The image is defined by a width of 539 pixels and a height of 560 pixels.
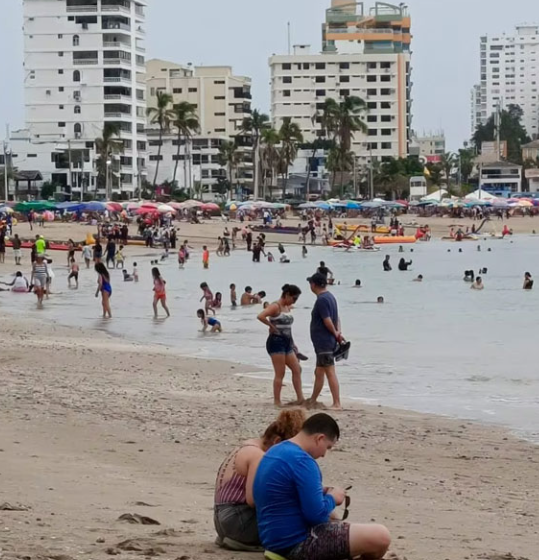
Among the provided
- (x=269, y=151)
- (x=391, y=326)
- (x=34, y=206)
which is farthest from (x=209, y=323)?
(x=269, y=151)

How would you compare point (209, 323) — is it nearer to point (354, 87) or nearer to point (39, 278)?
point (39, 278)

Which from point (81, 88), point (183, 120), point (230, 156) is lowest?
point (230, 156)

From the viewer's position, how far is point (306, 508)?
6074 mm

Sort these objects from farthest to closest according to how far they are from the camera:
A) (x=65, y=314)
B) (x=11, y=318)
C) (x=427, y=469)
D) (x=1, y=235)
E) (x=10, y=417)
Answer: (x=1, y=235) < (x=65, y=314) < (x=11, y=318) < (x=10, y=417) < (x=427, y=469)

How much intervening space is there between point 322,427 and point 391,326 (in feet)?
72.2

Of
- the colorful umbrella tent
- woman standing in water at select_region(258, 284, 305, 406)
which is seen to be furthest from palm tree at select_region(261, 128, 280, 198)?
woman standing in water at select_region(258, 284, 305, 406)

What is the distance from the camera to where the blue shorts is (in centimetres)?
1312

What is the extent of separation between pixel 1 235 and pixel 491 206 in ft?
188

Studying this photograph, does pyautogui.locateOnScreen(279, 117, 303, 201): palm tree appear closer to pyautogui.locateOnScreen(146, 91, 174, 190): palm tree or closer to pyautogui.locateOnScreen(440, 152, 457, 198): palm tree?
pyautogui.locateOnScreen(146, 91, 174, 190): palm tree

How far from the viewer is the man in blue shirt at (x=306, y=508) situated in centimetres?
605

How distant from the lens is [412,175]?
13050cm

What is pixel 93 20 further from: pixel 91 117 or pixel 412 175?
pixel 412 175

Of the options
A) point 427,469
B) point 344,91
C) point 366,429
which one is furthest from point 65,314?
point 344,91

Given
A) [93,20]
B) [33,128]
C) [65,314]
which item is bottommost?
[65,314]
